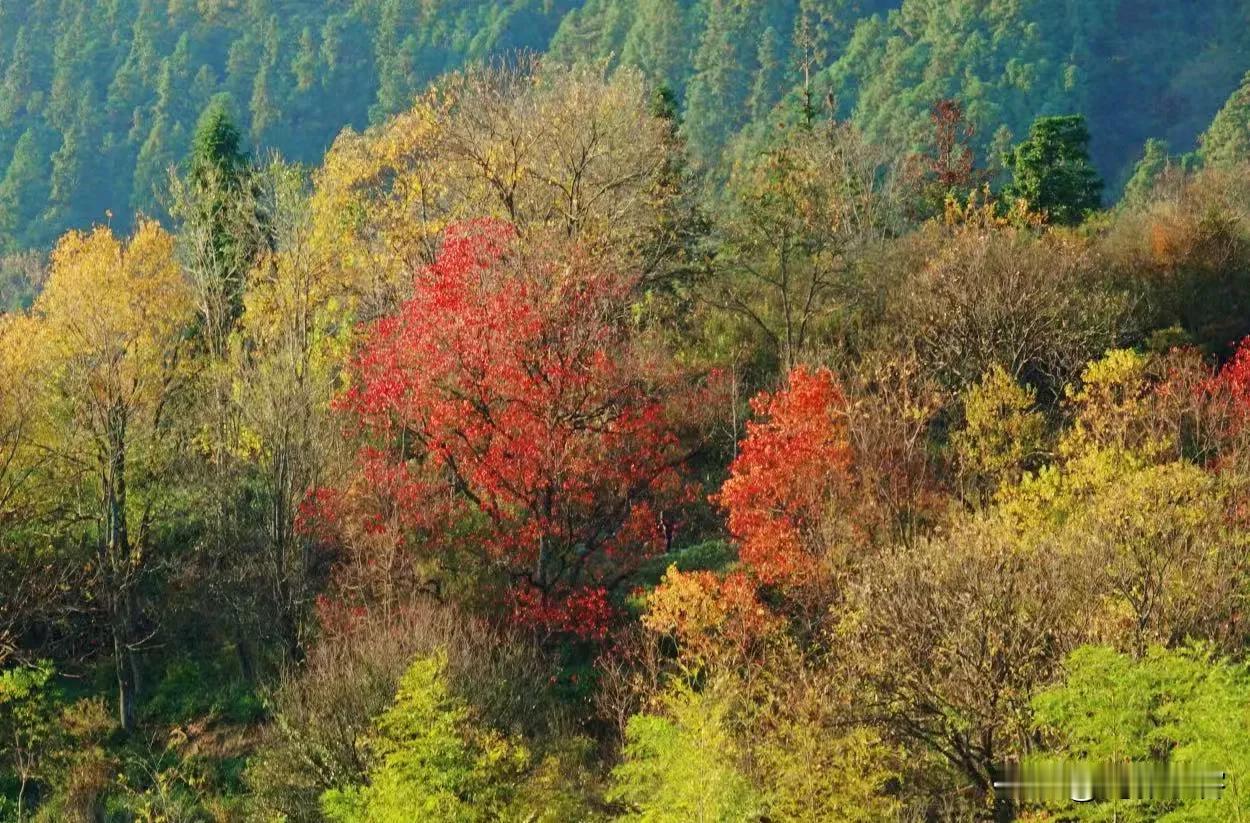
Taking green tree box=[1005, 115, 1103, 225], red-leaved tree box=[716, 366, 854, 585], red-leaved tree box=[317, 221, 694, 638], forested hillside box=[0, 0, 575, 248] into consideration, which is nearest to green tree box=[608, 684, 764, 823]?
red-leaved tree box=[716, 366, 854, 585]

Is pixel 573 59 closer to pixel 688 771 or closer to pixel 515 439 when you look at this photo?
pixel 515 439

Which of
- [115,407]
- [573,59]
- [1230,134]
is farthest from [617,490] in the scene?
[573,59]

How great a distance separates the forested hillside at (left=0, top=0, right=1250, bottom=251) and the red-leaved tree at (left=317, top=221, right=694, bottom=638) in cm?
6635

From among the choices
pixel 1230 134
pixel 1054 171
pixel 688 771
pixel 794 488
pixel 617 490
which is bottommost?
pixel 688 771

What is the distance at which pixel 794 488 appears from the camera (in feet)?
96.0

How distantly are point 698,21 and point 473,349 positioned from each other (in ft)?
330

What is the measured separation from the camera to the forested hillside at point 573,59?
349 feet

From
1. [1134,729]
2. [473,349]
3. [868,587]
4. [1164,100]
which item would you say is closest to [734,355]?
[473,349]

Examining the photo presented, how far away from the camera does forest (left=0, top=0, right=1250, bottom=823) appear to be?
21.9 m

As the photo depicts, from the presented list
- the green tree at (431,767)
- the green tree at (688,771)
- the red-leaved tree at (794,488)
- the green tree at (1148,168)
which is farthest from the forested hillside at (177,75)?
the green tree at (688,771)

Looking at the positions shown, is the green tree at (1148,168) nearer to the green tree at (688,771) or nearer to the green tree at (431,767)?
the green tree at (688,771)

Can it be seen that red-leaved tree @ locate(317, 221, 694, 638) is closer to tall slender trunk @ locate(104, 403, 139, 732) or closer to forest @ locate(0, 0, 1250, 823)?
forest @ locate(0, 0, 1250, 823)

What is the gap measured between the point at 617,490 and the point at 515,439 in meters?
2.95

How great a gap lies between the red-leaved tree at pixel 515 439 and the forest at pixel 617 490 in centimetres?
13
